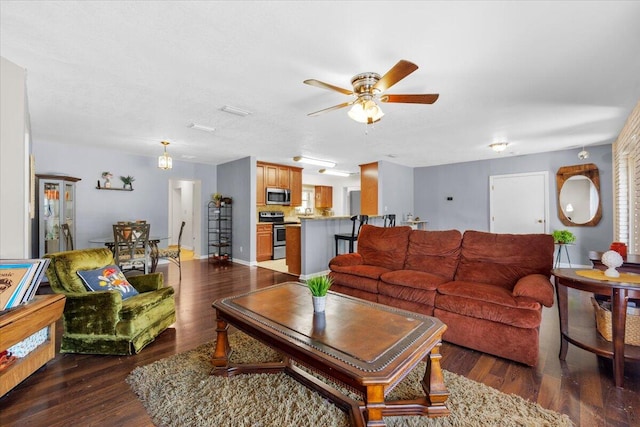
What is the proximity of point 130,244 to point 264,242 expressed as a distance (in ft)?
9.43

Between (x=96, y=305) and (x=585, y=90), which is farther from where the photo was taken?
(x=585, y=90)

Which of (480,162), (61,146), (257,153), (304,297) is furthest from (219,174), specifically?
(480,162)

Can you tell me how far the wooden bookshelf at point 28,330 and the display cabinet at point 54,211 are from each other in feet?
10.4

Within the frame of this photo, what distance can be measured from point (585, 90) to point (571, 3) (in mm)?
1723

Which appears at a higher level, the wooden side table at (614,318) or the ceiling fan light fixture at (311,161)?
the ceiling fan light fixture at (311,161)

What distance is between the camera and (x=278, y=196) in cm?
728

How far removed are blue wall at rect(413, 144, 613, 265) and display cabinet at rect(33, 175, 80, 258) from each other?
7878mm

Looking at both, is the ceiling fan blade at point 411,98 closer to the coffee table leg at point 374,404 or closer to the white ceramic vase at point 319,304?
the white ceramic vase at point 319,304

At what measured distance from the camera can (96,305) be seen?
233cm

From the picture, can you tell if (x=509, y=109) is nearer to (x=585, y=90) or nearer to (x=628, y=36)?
(x=585, y=90)

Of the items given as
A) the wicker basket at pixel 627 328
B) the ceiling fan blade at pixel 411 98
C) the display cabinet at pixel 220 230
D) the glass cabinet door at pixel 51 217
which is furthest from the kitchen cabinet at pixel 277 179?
the wicker basket at pixel 627 328

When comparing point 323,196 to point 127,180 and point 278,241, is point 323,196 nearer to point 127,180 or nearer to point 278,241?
point 278,241

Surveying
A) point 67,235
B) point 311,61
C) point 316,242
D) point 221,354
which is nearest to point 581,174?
point 316,242

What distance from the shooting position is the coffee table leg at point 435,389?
164 centimetres
